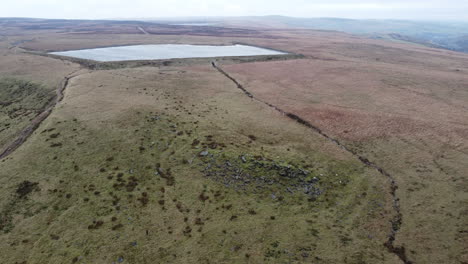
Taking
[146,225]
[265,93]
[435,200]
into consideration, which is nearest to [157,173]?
[146,225]

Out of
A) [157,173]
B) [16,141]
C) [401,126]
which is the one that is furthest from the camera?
[401,126]

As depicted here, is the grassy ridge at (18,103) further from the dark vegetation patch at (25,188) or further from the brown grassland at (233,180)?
the dark vegetation patch at (25,188)

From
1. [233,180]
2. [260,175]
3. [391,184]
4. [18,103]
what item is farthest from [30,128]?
[391,184]

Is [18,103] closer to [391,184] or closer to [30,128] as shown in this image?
[30,128]

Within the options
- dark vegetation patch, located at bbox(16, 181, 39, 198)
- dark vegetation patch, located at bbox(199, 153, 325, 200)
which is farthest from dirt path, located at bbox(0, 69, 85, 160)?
dark vegetation patch, located at bbox(199, 153, 325, 200)

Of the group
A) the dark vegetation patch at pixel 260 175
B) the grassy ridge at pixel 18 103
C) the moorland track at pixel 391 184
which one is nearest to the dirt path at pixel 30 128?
the grassy ridge at pixel 18 103

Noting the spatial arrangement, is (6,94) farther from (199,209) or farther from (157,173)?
(199,209)

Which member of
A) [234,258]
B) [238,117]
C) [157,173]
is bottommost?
[234,258]

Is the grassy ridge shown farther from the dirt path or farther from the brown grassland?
the dirt path
